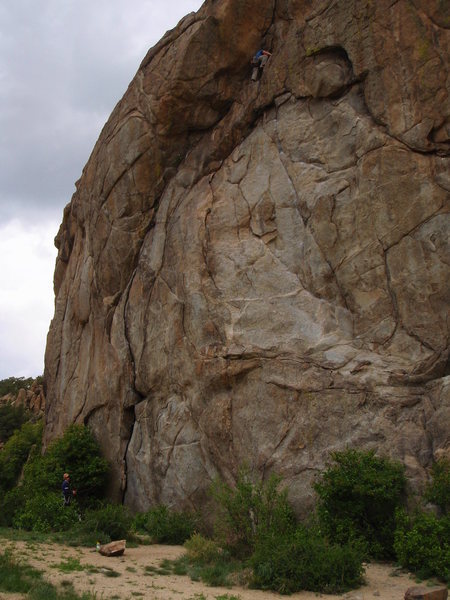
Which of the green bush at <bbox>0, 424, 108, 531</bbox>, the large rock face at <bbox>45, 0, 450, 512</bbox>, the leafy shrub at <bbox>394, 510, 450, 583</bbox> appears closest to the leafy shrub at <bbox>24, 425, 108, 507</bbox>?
the green bush at <bbox>0, 424, 108, 531</bbox>

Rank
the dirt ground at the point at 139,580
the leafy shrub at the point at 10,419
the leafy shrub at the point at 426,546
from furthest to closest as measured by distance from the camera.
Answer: the leafy shrub at the point at 10,419, the leafy shrub at the point at 426,546, the dirt ground at the point at 139,580

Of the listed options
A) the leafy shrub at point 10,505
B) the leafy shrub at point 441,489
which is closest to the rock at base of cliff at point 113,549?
the leafy shrub at point 441,489

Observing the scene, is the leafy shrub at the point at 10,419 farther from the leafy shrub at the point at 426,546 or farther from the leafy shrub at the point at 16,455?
the leafy shrub at the point at 426,546

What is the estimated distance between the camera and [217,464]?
1703 cm

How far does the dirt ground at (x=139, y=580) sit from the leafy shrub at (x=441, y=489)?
62.3 inches

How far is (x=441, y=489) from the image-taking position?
1216 centimetres

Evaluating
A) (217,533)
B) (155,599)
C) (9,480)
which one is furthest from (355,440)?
(9,480)

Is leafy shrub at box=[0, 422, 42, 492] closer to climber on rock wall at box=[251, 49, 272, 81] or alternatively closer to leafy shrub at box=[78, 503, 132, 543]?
leafy shrub at box=[78, 503, 132, 543]

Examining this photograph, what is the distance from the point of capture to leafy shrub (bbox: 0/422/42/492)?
1310 inches

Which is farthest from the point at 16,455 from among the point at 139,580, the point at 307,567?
the point at 307,567

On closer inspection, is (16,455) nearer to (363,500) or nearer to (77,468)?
(77,468)

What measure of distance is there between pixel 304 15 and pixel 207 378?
11.2 metres

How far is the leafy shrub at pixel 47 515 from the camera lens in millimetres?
17812

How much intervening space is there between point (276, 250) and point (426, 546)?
923 centimetres
